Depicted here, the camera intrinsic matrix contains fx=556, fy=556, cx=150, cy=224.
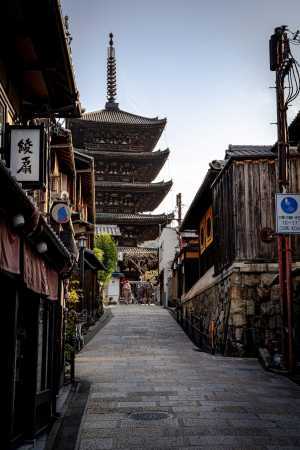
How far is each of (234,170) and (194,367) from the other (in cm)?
671

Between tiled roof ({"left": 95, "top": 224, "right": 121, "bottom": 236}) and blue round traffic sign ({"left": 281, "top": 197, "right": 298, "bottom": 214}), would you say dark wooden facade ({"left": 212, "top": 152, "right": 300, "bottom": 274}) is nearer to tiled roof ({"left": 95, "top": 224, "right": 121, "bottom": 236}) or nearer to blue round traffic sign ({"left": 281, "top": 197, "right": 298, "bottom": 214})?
blue round traffic sign ({"left": 281, "top": 197, "right": 298, "bottom": 214})

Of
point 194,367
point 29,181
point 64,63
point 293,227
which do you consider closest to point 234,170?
point 293,227

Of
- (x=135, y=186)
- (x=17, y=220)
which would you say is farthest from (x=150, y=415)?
(x=135, y=186)

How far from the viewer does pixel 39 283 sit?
8.45m

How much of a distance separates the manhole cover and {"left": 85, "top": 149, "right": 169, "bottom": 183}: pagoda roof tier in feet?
144

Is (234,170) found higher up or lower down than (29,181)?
higher up

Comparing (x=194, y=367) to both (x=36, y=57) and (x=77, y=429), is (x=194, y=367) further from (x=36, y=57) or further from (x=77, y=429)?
(x=36, y=57)

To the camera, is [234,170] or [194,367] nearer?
[194,367]

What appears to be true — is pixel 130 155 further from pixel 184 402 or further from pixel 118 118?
pixel 184 402

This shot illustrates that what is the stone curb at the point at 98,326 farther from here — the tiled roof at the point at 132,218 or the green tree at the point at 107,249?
the tiled roof at the point at 132,218

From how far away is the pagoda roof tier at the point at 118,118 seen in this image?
5389cm

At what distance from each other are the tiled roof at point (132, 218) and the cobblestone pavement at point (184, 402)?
3269cm

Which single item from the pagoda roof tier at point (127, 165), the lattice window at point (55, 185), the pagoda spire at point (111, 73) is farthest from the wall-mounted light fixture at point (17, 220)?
the pagoda spire at point (111, 73)

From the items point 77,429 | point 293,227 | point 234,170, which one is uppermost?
point 234,170
